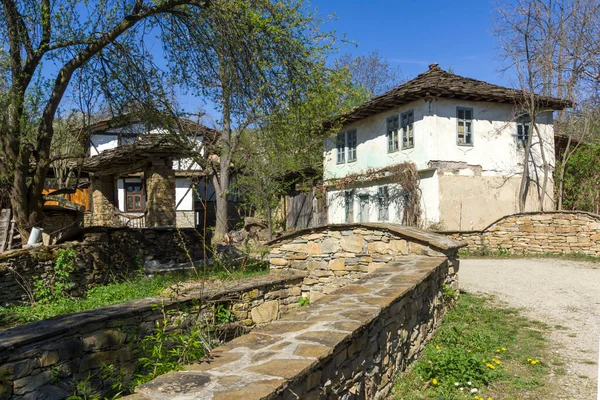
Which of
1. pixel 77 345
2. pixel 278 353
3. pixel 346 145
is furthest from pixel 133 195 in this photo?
pixel 278 353

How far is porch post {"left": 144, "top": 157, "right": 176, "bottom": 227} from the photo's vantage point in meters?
12.9

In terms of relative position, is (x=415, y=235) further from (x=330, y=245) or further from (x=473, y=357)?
(x=473, y=357)

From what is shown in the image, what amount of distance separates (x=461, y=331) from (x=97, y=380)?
394 cm

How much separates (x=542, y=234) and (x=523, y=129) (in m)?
4.60

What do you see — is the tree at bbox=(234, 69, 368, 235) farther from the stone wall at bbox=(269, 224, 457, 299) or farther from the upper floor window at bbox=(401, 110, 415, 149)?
the stone wall at bbox=(269, 224, 457, 299)

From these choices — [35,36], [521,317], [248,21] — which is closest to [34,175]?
[35,36]

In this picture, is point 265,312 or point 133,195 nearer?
point 265,312

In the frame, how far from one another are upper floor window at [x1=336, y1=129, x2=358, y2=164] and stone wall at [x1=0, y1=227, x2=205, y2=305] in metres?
8.33

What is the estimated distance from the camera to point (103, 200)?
16.7 meters

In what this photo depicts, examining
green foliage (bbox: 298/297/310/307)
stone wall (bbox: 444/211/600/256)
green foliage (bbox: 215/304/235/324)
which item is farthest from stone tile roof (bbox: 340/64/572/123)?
green foliage (bbox: 215/304/235/324)

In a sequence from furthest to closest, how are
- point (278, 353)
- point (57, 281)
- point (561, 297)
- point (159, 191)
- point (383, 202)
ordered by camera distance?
point (383, 202), point (159, 191), point (57, 281), point (561, 297), point (278, 353)

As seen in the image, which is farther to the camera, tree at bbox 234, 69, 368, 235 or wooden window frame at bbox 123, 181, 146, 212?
wooden window frame at bbox 123, 181, 146, 212

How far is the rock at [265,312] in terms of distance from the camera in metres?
6.12

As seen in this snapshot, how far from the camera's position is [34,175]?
8.80m
